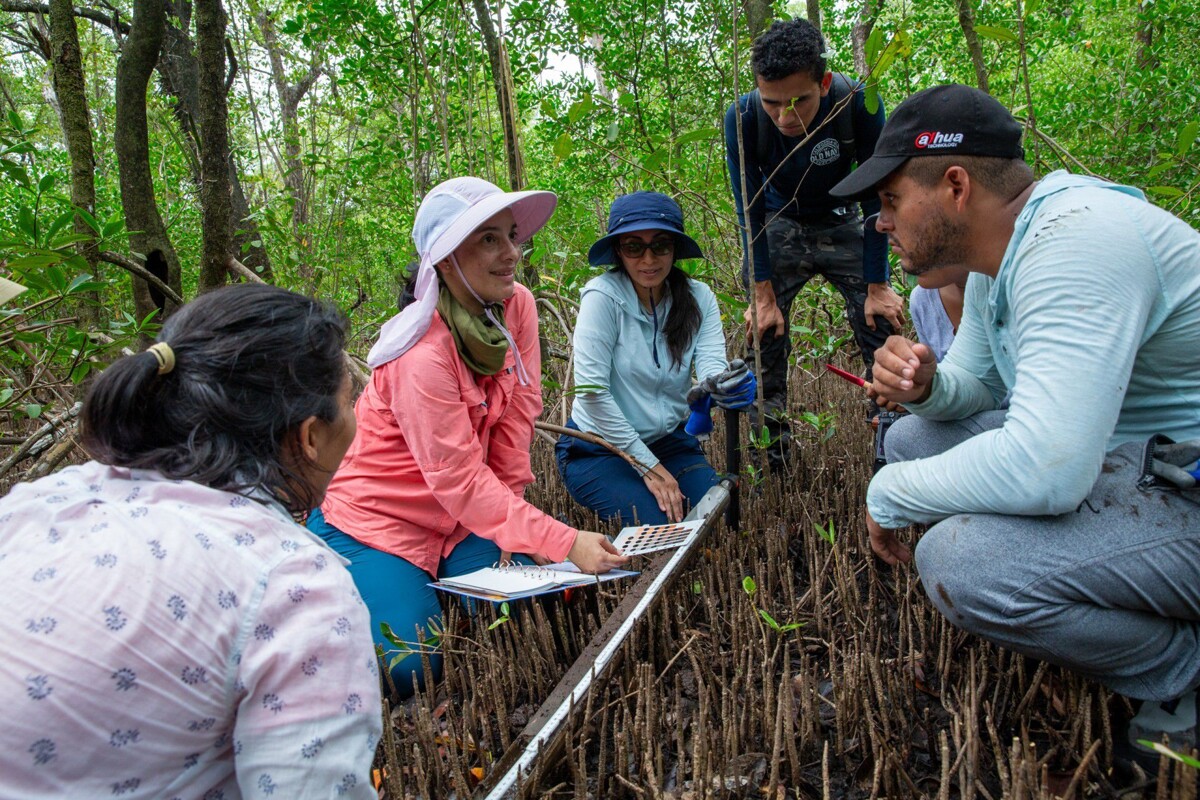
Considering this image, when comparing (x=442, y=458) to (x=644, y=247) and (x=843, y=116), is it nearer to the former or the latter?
(x=644, y=247)

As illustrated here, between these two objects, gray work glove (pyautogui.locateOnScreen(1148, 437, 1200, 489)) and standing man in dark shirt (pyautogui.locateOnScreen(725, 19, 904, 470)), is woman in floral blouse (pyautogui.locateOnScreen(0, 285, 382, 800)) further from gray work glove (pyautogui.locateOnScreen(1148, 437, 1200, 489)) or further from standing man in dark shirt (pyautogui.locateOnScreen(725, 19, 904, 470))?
standing man in dark shirt (pyautogui.locateOnScreen(725, 19, 904, 470))

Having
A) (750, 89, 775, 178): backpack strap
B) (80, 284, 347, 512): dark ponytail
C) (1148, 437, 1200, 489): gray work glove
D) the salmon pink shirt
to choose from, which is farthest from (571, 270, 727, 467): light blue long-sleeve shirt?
(80, 284, 347, 512): dark ponytail

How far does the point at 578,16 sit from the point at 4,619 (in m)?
4.42

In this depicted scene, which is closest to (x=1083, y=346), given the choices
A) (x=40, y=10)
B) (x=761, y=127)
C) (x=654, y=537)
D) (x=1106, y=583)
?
(x=1106, y=583)

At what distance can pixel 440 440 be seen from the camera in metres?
2.21

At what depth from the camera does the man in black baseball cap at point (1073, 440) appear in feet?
4.45

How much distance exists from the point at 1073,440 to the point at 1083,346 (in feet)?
0.53

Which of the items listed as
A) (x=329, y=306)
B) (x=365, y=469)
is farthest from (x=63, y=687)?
(x=365, y=469)

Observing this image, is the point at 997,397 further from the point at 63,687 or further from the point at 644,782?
the point at 63,687

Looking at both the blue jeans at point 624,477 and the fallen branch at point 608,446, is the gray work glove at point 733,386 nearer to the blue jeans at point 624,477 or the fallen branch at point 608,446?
the fallen branch at point 608,446

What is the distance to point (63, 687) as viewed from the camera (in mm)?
849

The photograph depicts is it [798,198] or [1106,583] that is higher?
[798,198]

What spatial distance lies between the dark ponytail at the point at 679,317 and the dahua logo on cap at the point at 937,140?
150 centimetres

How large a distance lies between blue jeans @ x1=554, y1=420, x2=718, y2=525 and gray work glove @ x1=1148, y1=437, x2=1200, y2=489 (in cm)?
171
